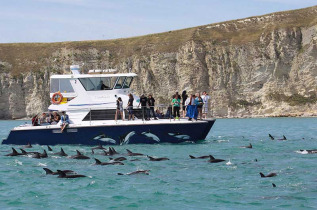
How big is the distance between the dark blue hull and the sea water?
12.2 ft

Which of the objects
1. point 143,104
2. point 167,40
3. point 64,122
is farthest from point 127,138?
point 167,40

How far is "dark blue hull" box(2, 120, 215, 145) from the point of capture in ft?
113

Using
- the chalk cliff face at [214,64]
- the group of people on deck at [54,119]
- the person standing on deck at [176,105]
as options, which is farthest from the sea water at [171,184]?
the chalk cliff face at [214,64]

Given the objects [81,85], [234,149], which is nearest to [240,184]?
[234,149]

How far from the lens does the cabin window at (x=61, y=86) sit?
37500 millimetres

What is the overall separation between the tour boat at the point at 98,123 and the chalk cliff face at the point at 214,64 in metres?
58.4

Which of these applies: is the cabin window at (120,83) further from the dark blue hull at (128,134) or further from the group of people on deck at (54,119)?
the group of people on deck at (54,119)

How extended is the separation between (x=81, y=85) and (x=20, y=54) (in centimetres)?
8172

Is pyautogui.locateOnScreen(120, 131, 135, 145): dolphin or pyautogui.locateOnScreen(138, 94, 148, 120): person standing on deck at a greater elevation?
pyautogui.locateOnScreen(138, 94, 148, 120): person standing on deck

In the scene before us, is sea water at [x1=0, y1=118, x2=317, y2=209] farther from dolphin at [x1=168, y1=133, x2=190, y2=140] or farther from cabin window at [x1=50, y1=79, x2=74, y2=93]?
cabin window at [x1=50, y1=79, x2=74, y2=93]

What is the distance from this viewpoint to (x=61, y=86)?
3784cm

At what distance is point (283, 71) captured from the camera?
95438 mm

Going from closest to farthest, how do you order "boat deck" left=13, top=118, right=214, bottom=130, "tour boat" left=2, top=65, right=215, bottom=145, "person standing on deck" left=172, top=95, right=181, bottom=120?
"boat deck" left=13, top=118, right=214, bottom=130, "tour boat" left=2, top=65, right=215, bottom=145, "person standing on deck" left=172, top=95, right=181, bottom=120

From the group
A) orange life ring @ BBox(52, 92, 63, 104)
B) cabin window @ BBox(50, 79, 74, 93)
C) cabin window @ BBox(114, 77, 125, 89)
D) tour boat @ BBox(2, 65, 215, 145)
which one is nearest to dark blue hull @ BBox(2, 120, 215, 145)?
tour boat @ BBox(2, 65, 215, 145)
